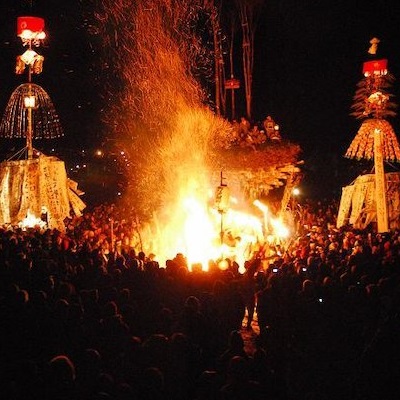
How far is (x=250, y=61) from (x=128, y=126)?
358 inches

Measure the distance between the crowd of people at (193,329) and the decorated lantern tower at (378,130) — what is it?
15.3ft

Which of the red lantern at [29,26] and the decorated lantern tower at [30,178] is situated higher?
the red lantern at [29,26]

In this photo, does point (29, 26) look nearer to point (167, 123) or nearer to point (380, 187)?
point (167, 123)

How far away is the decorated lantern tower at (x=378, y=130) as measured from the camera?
1471 cm

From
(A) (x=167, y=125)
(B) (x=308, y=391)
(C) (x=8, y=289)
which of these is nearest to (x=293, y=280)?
(B) (x=308, y=391)

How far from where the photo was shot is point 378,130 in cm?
1522

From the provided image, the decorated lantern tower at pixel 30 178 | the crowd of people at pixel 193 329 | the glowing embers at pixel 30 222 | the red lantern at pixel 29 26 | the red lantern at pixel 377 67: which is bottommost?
the crowd of people at pixel 193 329

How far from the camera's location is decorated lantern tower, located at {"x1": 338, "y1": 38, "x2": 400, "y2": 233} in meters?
14.7

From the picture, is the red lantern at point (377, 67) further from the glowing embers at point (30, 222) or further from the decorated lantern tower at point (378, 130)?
the glowing embers at point (30, 222)

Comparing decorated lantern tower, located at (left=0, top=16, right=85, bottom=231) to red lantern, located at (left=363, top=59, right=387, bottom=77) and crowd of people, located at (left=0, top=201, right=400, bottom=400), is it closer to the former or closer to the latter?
crowd of people, located at (left=0, top=201, right=400, bottom=400)

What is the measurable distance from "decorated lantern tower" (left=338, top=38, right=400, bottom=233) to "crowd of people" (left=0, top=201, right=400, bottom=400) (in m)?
4.67

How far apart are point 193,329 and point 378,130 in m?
10.8

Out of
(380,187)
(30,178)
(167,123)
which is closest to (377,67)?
(380,187)

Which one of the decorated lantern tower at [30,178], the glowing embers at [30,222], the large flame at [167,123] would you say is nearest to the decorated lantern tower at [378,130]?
the large flame at [167,123]
